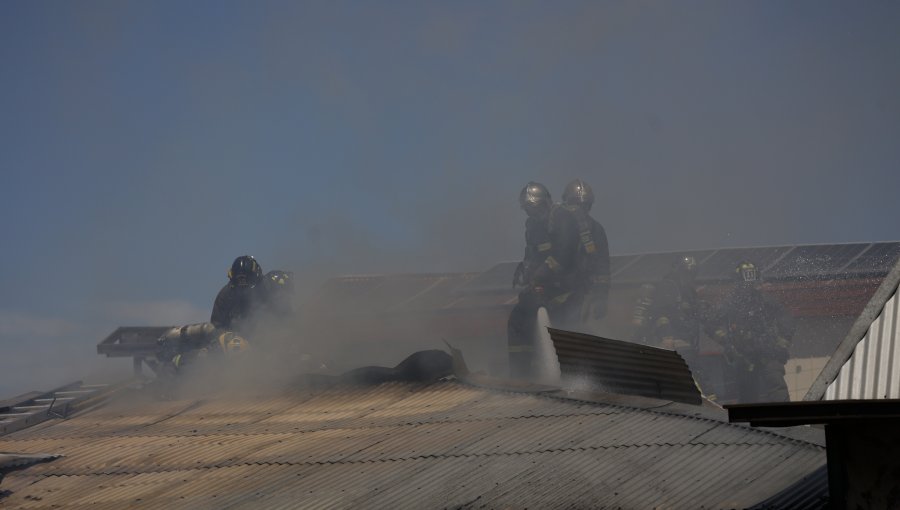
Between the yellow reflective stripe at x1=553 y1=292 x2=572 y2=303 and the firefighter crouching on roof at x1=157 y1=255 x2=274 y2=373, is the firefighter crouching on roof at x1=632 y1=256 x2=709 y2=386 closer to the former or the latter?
the yellow reflective stripe at x1=553 y1=292 x2=572 y2=303

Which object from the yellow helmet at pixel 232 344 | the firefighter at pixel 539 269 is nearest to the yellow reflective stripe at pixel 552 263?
the firefighter at pixel 539 269

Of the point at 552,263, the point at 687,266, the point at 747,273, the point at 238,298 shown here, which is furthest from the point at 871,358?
the point at 687,266

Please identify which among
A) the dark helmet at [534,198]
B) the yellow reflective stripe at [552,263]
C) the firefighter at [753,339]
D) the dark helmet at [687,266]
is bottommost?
the firefighter at [753,339]

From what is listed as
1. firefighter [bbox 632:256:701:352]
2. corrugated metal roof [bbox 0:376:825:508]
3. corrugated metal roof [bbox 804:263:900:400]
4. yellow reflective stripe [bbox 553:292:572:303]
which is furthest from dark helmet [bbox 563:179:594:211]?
corrugated metal roof [bbox 804:263:900:400]

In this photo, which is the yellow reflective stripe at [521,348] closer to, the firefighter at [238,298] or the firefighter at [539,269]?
the firefighter at [539,269]

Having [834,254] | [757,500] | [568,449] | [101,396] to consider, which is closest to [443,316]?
[834,254]

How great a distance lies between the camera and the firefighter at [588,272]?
19.0m

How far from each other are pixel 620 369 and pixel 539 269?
28.1 ft

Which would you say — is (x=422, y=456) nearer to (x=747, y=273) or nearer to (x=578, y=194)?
(x=578, y=194)

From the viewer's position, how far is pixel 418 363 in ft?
41.5

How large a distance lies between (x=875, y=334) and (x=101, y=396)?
14.2 meters

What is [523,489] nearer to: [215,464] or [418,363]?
[215,464]

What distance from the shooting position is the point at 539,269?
18.8m

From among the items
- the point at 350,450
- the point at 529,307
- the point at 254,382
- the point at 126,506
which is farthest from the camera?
the point at 529,307
